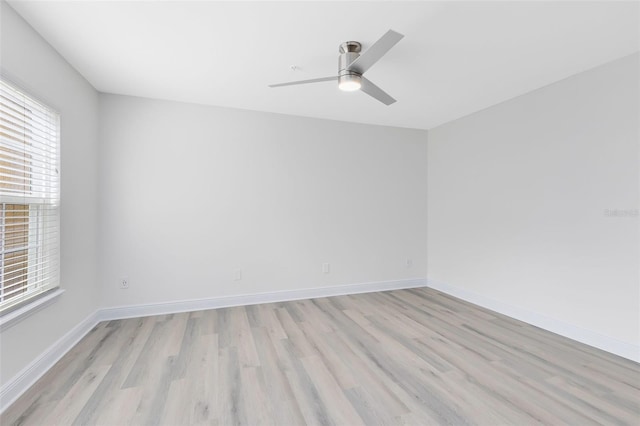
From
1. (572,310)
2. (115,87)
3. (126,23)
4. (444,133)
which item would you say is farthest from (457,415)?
(115,87)

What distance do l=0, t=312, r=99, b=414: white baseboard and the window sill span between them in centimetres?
34

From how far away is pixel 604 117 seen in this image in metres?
2.39

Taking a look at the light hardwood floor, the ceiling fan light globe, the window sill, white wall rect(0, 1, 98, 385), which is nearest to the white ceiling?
white wall rect(0, 1, 98, 385)

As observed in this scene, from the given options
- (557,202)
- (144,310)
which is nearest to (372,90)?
(557,202)

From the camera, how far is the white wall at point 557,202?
2287mm

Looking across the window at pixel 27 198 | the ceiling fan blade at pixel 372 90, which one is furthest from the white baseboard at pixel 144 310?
the ceiling fan blade at pixel 372 90

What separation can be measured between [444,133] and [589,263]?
233 cm

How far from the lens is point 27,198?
194cm

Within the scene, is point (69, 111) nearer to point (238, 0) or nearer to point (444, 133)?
point (238, 0)

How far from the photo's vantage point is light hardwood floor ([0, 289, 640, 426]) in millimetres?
1627

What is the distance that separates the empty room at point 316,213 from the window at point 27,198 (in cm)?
2

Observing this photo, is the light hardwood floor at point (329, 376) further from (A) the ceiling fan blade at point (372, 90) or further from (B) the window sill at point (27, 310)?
(A) the ceiling fan blade at point (372, 90)

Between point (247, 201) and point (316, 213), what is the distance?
93cm

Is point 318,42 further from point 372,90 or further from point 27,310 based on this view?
point 27,310
